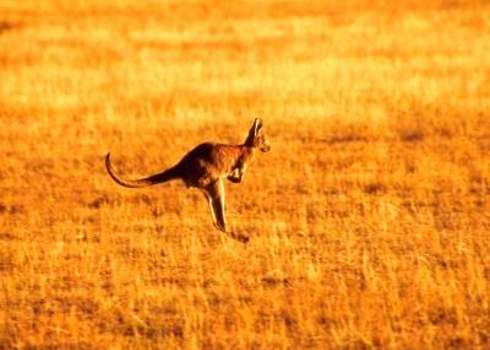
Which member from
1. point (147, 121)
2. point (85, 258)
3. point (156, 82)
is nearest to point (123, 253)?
point (85, 258)

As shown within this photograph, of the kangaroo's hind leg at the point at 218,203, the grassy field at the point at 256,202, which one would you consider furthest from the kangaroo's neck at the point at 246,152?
the grassy field at the point at 256,202

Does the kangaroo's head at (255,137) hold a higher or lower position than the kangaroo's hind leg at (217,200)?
higher

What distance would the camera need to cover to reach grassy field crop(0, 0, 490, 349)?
7277 millimetres

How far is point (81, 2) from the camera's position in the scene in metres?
→ 39.9

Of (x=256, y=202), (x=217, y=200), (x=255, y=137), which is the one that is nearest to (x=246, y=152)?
(x=255, y=137)

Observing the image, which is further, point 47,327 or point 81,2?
point 81,2

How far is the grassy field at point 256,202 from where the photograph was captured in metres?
→ 7.28

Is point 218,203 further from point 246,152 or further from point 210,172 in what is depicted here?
point 246,152

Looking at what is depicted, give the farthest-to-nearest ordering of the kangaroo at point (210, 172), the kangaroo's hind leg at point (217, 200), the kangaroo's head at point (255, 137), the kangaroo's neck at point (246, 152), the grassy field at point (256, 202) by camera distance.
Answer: the kangaroo's head at point (255, 137) < the kangaroo's neck at point (246, 152) < the kangaroo's hind leg at point (217, 200) < the kangaroo at point (210, 172) < the grassy field at point (256, 202)

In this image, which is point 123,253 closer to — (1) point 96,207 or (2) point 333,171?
(1) point 96,207

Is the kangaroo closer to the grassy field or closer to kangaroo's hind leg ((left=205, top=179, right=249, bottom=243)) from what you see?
kangaroo's hind leg ((left=205, top=179, right=249, bottom=243))

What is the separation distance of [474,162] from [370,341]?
20.1 feet

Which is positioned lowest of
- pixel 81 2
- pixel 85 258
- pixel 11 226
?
pixel 85 258

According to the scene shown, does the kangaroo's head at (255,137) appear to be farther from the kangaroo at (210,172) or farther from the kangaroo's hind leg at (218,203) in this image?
the kangaroo's hind leg at (218,203)
